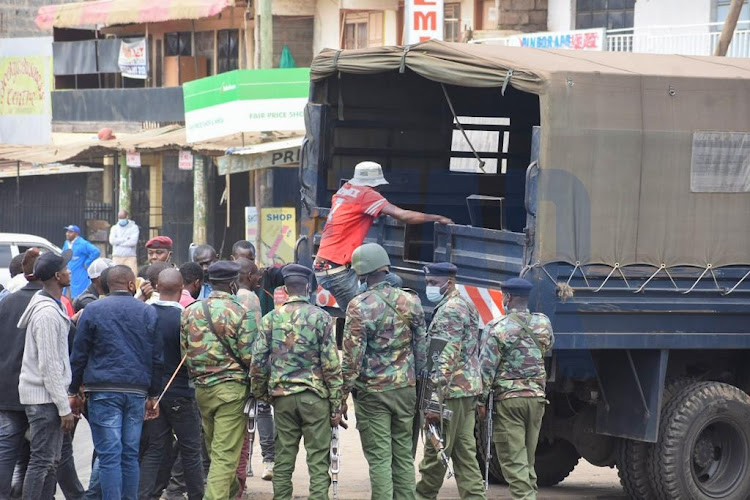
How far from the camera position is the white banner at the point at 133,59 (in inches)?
1238

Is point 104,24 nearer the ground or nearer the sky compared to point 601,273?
nearer the sky

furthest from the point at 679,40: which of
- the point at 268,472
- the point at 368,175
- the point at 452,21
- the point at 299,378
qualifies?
the point at 299,378

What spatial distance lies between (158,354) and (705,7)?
48.7ft

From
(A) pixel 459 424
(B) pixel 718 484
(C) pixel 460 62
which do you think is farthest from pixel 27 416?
(B) pixel 718 484

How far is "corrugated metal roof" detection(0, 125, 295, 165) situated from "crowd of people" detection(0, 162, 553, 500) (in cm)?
1542

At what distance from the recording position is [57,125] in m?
33.4

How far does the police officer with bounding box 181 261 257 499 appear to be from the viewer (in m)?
7.69

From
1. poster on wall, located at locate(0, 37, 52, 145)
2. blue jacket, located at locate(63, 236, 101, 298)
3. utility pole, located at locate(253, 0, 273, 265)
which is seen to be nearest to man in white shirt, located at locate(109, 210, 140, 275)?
utility pole, located at locate(253, 0, 273, 265)

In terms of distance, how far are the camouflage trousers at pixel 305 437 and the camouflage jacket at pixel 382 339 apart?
0.25 metres

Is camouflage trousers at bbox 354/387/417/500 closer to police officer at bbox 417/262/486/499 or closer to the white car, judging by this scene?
police officer at bbox 417/262/486/499

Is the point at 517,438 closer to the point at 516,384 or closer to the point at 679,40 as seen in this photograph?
the point at 516,384

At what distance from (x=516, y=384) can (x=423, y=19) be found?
1302 centimetres

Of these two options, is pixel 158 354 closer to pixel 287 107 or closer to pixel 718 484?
pixel 718 484

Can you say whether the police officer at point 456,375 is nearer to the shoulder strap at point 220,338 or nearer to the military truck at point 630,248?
the military truck at point 630,248
